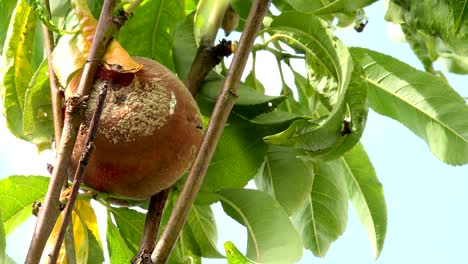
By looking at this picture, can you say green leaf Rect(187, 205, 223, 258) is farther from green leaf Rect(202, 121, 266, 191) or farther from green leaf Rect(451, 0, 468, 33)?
green leaf Rect(451, 0, 468, 33)

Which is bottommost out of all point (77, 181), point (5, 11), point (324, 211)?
point (324, 211)

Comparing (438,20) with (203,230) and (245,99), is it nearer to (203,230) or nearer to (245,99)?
(245,99)

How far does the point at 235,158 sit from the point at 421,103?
0.35 meters

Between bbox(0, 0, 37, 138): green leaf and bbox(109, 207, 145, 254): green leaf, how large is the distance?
7.7 inches

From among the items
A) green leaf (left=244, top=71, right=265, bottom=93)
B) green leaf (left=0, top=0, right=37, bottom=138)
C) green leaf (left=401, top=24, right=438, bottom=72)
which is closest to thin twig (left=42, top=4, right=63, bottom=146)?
green leaf (left=0, top=0, right=37, bottom=138)

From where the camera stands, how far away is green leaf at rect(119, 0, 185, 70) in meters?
1.23

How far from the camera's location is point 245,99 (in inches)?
45.2

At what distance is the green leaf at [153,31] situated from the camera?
123 centimetres

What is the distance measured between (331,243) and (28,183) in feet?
1.86

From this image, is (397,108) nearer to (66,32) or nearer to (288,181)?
(288,181)

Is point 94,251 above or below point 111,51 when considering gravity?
below

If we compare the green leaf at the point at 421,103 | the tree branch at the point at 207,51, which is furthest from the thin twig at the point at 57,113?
the green leaf at the point at 421,103

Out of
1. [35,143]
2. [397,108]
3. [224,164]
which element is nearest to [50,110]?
[35,143]

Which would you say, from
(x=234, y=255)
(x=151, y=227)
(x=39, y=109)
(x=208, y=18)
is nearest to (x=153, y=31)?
(x=208, y=18)
